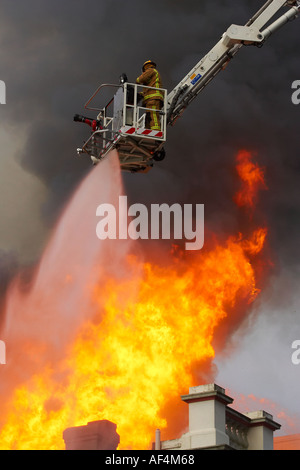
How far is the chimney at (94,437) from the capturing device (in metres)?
16.6

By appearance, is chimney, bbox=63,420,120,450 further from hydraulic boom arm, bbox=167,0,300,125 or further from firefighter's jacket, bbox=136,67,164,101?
hydraulic boom arm, bbox=167,0,300,125

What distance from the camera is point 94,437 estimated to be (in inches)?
654

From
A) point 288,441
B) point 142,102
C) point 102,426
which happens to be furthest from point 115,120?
point 288,441

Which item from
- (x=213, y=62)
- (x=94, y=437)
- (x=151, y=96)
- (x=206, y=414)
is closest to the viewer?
(x=206, y=414)

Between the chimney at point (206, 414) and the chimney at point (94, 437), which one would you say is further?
the chimney at point (94, 437)

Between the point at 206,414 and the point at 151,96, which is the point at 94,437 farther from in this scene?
the point at 151,96

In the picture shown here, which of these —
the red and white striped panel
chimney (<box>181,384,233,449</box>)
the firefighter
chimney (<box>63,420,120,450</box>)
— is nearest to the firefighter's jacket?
the firefighter

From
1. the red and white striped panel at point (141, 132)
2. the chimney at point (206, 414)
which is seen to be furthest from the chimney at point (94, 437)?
the red and white striped panel at point (141, 132)

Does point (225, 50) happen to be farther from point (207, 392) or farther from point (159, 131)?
point (207, 392)

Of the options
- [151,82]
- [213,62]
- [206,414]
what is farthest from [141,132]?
[206,414]

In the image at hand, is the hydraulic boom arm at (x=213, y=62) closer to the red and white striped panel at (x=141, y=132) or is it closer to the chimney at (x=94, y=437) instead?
the red and white striped panel at (x=141, y=132)

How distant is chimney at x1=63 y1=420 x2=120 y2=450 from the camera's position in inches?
653
